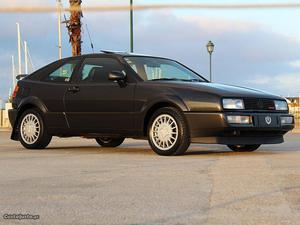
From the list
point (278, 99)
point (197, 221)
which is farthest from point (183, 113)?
point (197, 221)

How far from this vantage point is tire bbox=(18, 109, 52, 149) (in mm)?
11039

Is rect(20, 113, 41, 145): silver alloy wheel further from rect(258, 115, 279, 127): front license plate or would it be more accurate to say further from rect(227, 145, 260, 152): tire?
rect(258, 115, 279, 127): front license plate

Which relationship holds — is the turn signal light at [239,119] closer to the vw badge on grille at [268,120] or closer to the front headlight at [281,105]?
the vw badge on grille at [268,120]

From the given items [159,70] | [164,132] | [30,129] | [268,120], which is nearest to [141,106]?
[164,132]

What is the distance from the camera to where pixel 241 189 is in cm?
631

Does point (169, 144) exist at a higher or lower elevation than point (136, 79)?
lower

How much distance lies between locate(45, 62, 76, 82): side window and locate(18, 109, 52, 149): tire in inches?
23.5

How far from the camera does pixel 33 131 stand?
36.5 feet

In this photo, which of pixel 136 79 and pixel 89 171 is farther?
pixel 136 79

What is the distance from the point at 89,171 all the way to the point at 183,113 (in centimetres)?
216

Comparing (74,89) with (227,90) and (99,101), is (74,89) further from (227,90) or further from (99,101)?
(227,90)

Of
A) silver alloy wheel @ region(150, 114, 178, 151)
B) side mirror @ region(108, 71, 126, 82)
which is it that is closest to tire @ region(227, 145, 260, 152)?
silver alloy wheel @ region(150, 114, 178, 151)

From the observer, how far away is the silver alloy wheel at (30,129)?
1109cm

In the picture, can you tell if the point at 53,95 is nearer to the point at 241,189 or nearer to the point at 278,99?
the point at 278,99
